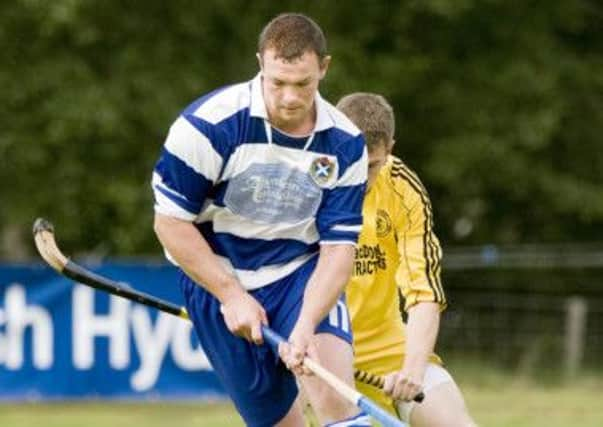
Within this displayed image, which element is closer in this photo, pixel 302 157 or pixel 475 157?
pixel 302 157

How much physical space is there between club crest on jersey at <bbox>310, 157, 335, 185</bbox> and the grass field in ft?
22.5

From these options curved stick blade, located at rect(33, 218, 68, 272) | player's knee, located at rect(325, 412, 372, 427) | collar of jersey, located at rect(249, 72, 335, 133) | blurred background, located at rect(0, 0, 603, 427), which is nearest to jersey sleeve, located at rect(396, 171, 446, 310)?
player's knee, located at rect(325, 412, 372, 427)

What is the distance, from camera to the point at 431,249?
7.54m

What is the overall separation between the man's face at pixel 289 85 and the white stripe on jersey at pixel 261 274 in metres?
0.58

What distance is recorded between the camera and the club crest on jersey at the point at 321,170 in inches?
265

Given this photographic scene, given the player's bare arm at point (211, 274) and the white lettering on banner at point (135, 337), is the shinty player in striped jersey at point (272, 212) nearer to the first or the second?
the player's bare arm at point (211, 274)

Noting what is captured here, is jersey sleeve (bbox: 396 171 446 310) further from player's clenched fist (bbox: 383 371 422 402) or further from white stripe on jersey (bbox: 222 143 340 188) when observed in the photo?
white stripe on jersey (bbox: 222 143 340 188)

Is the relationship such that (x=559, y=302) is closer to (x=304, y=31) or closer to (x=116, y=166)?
(x=116, y=166)

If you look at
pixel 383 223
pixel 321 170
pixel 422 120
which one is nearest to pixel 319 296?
pixel 321 170

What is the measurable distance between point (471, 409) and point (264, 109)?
890cm

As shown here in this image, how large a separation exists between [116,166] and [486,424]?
31.1 ft

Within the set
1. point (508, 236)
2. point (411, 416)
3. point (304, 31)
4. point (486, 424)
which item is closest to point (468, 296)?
point (508, 236)

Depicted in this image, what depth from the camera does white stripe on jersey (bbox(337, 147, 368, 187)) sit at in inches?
268

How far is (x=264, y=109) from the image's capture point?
6648 mm
